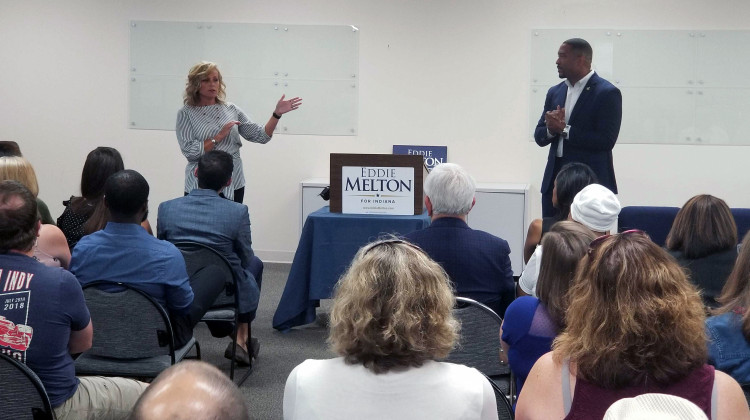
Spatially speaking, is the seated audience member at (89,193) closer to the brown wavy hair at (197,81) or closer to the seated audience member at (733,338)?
the brown wavy hair at (197,81)

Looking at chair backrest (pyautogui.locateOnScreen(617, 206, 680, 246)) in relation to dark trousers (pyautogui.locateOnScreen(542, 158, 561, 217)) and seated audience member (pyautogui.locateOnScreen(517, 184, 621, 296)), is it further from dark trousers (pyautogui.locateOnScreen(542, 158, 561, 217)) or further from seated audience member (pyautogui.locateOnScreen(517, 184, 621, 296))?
seated audience member (pyautogui.locateOnScreen(517, 184, 621, 296))

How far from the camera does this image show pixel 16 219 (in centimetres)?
254

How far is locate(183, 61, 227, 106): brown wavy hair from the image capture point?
5.42 m

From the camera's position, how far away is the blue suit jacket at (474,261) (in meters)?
3.30

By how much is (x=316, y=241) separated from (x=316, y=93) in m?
2.74

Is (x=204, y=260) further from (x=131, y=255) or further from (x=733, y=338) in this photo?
(x=733, y=338)

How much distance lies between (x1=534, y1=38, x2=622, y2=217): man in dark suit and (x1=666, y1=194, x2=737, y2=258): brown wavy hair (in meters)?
1.71

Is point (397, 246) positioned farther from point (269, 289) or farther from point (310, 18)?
point (310, 18)

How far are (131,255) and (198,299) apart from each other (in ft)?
1.40

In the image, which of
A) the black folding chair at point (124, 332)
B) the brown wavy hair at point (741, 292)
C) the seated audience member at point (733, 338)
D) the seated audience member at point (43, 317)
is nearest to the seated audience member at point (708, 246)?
the brown wavy hair at point (741, 292)

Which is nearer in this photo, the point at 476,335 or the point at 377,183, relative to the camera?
the point at 476,335

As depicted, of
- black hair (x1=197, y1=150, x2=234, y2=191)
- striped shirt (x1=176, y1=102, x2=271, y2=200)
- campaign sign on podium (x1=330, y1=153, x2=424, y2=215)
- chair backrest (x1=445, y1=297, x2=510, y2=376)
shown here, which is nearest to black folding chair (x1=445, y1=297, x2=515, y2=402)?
chair backrest (x1=445, y1=297, x2=510, y2=376)

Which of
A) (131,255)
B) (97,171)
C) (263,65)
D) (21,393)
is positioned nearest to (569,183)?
(131,255)

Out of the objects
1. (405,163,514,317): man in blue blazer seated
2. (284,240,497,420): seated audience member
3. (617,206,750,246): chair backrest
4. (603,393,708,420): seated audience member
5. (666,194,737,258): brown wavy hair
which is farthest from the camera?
(617,206,750,246): chair backrest
